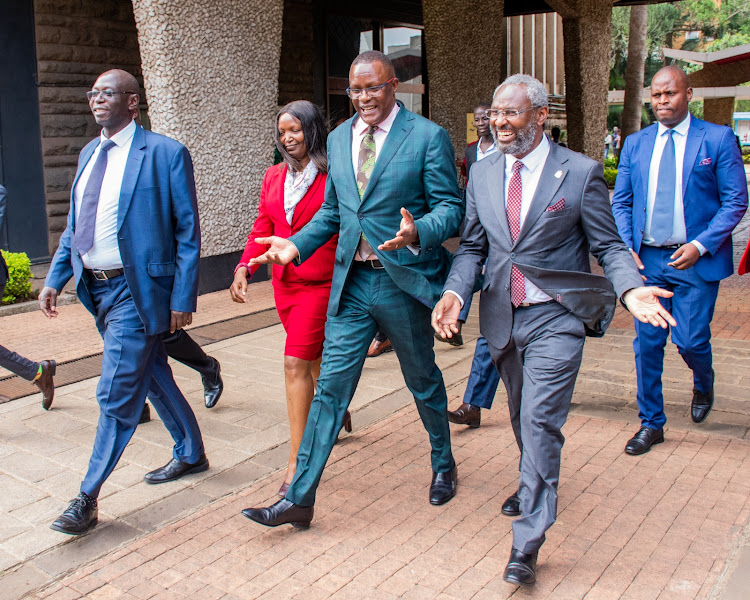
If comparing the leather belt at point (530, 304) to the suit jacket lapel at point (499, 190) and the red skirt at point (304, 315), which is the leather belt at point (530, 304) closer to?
the suit jacket lapel at point (499, 190)

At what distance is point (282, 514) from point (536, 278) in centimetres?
149

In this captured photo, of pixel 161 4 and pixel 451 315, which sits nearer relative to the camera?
pixel 451 315

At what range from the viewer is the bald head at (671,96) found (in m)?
4.48

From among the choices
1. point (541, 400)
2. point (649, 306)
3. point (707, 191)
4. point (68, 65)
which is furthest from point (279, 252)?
point (68, 65)

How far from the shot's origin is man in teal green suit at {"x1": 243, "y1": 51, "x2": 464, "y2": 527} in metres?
3.56

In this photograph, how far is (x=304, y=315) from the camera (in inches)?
159

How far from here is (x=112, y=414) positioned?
146 inches

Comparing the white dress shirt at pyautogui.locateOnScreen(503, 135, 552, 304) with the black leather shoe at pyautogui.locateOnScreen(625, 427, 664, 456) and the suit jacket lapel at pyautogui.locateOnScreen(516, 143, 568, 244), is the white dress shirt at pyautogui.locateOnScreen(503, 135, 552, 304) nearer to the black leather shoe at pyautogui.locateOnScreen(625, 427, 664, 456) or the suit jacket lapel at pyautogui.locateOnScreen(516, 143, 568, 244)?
the suit jacket lapel at pyautogui.locateOnScreen(516, 143, 568, 244)

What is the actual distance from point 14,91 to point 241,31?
294 cm

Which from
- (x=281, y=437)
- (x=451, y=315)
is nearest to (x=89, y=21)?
(x=281, y=437)

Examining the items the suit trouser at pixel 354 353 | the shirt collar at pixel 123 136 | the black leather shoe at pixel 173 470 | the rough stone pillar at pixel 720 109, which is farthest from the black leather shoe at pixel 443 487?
the rough stone pillar at pixel 720 109

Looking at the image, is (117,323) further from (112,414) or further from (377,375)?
(377,375)

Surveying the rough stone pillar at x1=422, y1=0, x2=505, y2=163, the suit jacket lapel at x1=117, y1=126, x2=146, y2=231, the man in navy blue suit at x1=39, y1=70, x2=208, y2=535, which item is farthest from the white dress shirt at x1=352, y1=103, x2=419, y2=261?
the rough stone pillar at x1=422, y1=0, x2=505, y2=163

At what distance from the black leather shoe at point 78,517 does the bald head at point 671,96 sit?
357 centimetres
